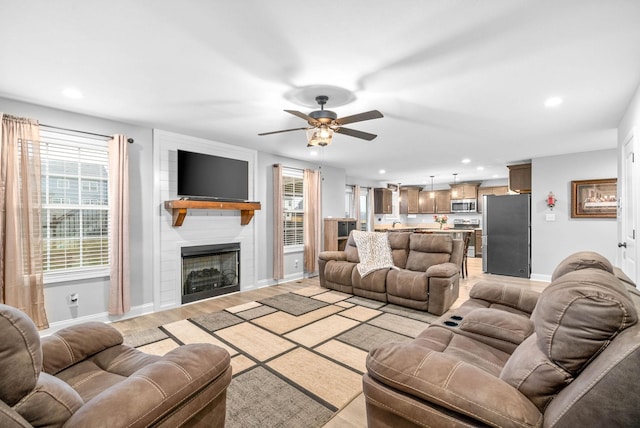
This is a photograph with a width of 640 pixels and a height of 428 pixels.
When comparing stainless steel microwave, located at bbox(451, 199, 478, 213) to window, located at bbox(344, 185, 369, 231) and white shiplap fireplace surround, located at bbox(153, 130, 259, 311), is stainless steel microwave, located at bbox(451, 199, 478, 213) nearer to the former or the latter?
Answer: window, located at bbox(344, 185, 369, 231)

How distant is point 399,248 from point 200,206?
3.10 metres

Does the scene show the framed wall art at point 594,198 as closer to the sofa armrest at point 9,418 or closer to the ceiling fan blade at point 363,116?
the ceiling fan blade at point 363,116

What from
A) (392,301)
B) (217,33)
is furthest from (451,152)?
(217,33)

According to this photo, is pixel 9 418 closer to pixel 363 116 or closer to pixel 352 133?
pixel 363 116

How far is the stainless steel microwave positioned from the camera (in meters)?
9.58

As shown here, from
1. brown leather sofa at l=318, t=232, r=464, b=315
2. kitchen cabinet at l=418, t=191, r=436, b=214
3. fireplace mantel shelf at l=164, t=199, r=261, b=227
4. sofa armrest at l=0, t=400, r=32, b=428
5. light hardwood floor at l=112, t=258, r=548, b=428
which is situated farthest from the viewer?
kitchen cabinet at l=418, t=191, r=436, b=214

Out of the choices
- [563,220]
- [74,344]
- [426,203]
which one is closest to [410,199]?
[426,203]

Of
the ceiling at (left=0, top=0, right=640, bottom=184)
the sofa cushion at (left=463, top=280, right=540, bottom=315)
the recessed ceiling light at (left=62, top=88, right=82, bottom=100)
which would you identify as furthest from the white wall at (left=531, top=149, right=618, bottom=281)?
the recessed ceiling light at (left=62, top=88, right=82, bottom=100)

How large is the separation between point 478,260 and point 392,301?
555 centimetres

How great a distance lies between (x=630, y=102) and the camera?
3107 millimetres

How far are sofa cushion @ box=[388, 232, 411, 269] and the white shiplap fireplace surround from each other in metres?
2.68

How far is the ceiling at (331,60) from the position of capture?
1.77m

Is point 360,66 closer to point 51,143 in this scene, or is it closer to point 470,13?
point 470,13

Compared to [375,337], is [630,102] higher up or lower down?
higher up
